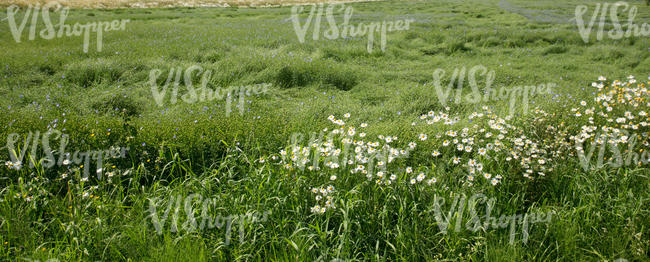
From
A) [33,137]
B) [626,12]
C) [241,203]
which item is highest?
[626,12]

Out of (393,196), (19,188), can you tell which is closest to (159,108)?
(19,188)

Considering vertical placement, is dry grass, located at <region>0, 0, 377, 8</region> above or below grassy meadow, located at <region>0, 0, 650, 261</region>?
above

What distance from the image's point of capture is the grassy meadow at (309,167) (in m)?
3.40

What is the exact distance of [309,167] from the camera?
404 cm

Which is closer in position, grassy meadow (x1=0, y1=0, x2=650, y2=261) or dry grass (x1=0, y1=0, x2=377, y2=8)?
grassy meadow (x1=0, y1=0, x2=650, y2=261)

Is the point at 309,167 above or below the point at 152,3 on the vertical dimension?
below

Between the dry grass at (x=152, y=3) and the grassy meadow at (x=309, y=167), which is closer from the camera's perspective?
the grassy meadow at (x=309, y=167)

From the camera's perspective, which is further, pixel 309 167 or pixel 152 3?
pixel 152 3

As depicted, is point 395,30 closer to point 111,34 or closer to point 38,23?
point 111,34

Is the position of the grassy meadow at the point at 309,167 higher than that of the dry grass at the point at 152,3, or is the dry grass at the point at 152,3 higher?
the dry grass at the point at 152,3

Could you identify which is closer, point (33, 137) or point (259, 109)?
point (33, 137)

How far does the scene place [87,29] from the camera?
40.4 feet

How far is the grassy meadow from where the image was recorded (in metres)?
3.40

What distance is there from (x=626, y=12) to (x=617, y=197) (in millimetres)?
21645
